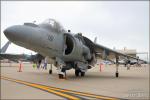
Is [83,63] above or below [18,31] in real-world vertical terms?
below

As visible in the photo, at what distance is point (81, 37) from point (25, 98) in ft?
29.7

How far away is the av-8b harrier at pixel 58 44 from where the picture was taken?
964 cm

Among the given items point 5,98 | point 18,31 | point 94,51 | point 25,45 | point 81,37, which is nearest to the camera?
point 5,98

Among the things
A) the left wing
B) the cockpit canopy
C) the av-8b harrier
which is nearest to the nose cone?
the av-8b harrier

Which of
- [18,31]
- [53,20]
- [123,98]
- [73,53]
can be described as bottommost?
[123,98]

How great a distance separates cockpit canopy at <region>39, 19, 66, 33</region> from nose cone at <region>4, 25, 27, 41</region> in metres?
1.96

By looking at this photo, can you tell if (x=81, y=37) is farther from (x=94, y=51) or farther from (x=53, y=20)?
(x=53, y=20)

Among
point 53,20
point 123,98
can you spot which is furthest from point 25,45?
point 123,98

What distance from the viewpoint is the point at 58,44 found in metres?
12.2

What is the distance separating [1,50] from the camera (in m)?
41.9

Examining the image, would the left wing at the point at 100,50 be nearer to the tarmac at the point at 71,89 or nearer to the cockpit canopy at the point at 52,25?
the cockpit canopy at the point at 52,25

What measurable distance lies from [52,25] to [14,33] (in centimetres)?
305

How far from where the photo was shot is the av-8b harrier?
380 inches

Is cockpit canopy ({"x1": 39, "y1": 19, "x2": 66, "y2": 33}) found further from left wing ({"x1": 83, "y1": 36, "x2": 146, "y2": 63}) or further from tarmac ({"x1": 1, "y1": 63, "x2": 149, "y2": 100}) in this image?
left wing ({"x1": 83, "y1": 36, "x2": 146, "y2": 63})
